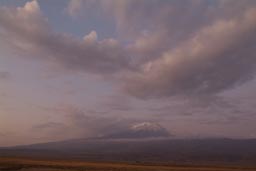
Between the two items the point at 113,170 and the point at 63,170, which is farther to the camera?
the point at 113,170

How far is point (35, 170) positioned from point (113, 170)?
20745mm

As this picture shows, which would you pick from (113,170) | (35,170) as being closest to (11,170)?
(35,170)

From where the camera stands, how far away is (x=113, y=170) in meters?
84.7

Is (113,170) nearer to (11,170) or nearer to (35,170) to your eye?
(35,170)

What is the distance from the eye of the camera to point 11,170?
254 feet

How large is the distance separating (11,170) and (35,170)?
5.86 m

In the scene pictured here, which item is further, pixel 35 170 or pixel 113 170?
pixel 113 170

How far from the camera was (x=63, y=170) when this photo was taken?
259 ft

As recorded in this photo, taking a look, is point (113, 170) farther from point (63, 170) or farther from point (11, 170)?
point (11, 170)

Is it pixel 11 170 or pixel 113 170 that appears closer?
pixel 11 170

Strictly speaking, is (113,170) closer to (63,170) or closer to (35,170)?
(63,170)

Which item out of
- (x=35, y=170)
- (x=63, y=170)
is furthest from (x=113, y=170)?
(x=35, y=170)

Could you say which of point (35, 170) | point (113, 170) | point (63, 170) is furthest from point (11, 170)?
point (113, 170)
